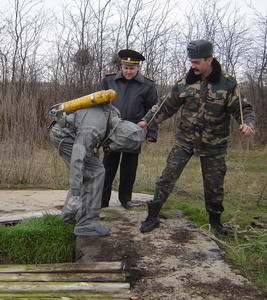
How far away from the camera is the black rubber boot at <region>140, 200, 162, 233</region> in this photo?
14.5 ft

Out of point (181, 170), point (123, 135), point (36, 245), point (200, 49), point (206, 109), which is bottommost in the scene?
point (36, 245)

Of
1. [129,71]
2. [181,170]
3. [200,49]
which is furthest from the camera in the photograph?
[129,71]

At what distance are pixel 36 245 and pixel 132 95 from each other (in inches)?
81.4

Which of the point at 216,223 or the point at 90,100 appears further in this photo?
the point at 216,223

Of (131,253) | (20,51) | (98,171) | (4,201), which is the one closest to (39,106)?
(20,51)

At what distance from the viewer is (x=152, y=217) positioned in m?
4.50

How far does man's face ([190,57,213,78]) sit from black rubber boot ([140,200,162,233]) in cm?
139

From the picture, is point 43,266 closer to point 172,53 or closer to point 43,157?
point 43,157

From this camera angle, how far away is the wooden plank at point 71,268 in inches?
132

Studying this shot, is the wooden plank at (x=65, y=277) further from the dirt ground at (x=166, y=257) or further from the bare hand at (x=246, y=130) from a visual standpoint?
the bare hand at (x=246, y=130)

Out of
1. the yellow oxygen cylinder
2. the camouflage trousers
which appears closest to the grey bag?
the yellow oxygen cylinder

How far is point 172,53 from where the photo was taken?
538 inches

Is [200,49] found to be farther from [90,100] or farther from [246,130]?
[90,100]

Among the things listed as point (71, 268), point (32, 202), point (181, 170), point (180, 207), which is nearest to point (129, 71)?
point (181, 170)
